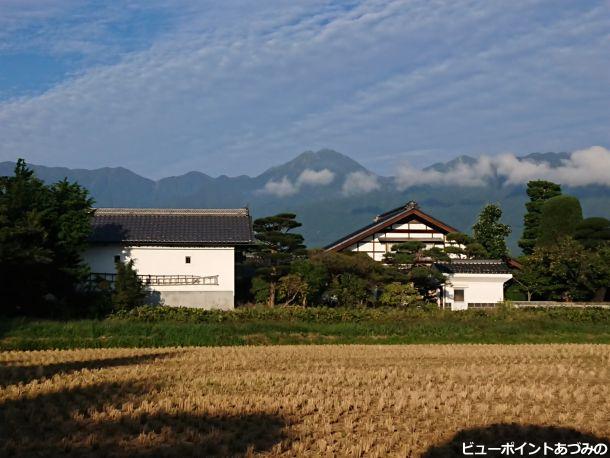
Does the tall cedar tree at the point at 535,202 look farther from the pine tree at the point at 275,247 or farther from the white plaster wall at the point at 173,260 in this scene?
the white plaster wall at the point at 173,260

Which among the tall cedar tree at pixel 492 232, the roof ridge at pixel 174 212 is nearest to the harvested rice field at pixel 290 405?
the roof ridge at pixel 174 212

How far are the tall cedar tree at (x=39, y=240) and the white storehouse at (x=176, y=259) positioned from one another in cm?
301

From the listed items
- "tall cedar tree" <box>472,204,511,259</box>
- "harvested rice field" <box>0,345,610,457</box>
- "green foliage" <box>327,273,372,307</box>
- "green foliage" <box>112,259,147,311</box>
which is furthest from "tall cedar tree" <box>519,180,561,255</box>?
"harvested rice field" <box>0,345,610,457</box>

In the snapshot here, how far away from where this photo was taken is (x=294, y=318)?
2517 cm

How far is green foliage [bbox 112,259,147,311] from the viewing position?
2572 centimetres

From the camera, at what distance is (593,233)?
3231cm

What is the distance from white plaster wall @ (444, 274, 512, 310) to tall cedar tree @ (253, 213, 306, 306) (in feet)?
26.5

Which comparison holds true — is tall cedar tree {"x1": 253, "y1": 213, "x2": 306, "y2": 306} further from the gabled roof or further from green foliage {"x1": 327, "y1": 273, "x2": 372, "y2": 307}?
the gabled roof

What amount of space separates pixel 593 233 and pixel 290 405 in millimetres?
25595

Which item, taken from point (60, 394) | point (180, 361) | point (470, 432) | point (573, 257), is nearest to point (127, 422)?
point (60, 394)

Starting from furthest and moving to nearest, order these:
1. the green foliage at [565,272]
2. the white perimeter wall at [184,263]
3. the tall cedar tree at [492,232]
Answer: the tall cedar tree at [492,232]
the green foliage at [565,272]
the white perimeter wall at [184,263]

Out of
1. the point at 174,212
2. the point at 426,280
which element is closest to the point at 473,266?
the point at 426,280

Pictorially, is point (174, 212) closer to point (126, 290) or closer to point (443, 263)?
point (126, 290)

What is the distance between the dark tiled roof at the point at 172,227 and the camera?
96.8ft
